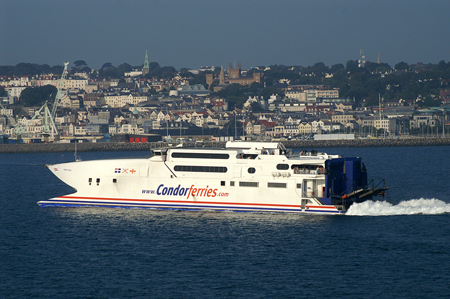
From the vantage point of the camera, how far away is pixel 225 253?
1190 inches

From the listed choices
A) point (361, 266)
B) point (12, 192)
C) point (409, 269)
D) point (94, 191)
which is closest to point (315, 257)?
point (361, 266)

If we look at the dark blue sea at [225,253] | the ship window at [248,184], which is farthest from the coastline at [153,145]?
the ship window at [248,184]

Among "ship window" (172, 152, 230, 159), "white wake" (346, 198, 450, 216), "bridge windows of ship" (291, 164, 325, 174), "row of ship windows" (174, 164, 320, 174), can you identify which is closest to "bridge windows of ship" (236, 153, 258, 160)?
"ship window" (172, 152, 230, 159)

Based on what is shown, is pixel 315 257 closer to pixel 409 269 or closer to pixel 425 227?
pixel 409 269

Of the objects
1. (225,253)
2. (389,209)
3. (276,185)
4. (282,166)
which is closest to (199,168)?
(276,185)

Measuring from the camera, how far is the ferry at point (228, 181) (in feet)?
123

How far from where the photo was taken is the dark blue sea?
2569 cm

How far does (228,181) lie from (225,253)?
8.35 meters

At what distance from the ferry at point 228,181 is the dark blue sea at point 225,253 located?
743mm

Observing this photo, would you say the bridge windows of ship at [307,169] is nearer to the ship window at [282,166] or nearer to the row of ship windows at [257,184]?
the ship window at [282,166]

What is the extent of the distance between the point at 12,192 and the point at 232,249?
1091 inches

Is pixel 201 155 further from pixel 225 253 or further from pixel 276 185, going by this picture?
pixel 225 253

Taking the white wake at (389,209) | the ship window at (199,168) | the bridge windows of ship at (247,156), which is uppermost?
the bridge windows of ship at (247,156)

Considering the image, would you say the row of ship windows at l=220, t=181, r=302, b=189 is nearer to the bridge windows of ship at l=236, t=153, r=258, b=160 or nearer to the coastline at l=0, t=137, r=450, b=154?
the bridge windows of ship at l=236, t=153, r=258, b=160
